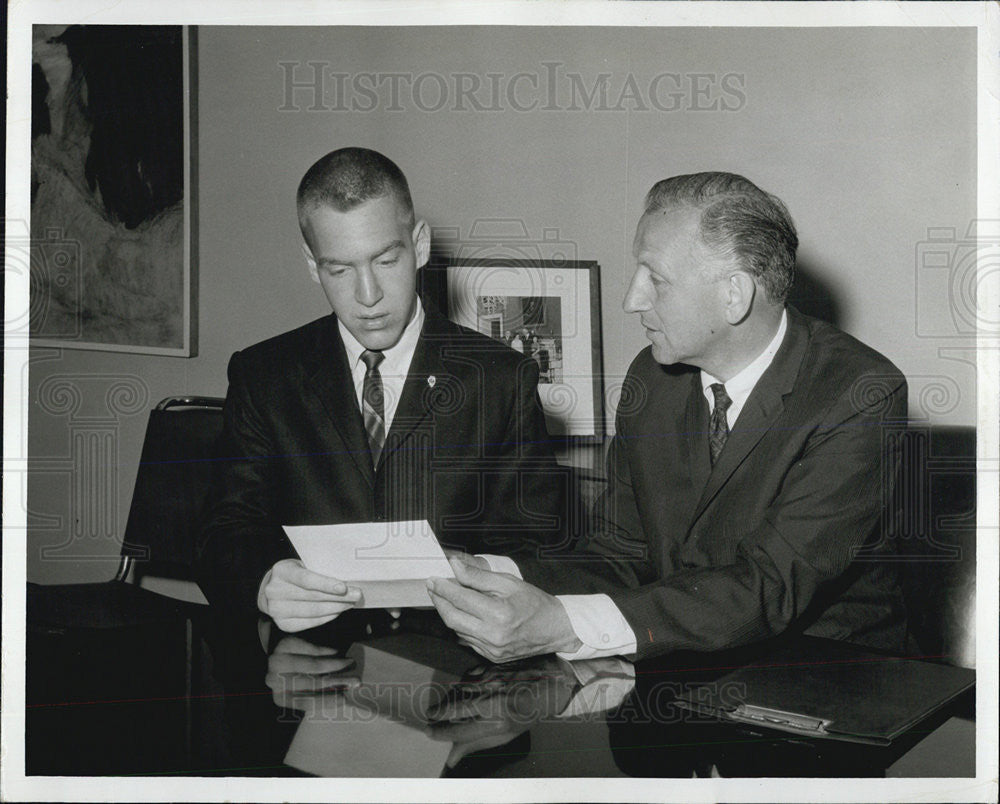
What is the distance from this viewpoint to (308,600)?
179 cm

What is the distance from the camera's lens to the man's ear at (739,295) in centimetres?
197

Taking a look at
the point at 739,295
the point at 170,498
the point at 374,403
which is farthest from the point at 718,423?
the point at 170,498

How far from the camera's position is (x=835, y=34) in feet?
7.20

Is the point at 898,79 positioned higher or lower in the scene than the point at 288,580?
higher

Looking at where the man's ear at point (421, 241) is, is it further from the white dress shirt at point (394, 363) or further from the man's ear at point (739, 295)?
the man's ear at point (739, 295)

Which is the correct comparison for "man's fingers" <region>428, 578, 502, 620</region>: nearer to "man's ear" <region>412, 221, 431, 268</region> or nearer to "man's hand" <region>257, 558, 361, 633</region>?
"man's hand" <region>257, 558, 361, 633</region>

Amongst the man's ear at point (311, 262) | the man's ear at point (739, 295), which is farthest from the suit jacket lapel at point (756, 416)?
the man's ear at point (311, 262)

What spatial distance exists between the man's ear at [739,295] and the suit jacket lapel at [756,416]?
13cm

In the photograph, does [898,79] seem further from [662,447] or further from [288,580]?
[288,580]

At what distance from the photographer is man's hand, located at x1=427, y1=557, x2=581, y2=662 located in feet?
5.19

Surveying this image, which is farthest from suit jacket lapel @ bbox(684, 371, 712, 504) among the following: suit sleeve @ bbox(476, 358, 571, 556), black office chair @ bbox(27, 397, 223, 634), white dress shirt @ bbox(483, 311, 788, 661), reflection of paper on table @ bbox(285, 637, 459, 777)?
black office chair @ bbox(27, 397, 223, 634)

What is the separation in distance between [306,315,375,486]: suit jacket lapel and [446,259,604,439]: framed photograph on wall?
33cm

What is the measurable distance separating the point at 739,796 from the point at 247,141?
2.05 m

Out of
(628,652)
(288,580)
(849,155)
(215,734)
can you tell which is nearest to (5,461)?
(288,580)
